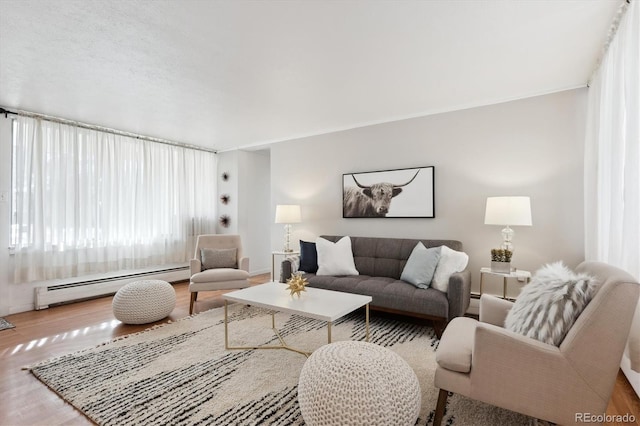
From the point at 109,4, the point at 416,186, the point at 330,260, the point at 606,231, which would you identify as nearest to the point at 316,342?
the point at 330,260

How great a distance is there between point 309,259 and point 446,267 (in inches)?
64.9

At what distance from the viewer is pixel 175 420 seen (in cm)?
180

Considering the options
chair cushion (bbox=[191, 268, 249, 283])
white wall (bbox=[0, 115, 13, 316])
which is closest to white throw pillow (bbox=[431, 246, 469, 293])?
chair cushion (bbox=[191, 268, 249, 283])

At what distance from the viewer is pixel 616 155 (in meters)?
2.19

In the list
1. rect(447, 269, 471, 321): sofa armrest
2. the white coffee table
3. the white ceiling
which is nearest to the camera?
the white ceiling

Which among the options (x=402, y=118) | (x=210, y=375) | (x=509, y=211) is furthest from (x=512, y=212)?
(x=210, y=375)

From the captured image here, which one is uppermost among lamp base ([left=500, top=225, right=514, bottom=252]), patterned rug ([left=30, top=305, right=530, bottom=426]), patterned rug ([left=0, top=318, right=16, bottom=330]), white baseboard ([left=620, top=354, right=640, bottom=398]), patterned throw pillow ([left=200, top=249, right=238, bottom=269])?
lamp base ([left=500, top=225, right=514, bottom=252])

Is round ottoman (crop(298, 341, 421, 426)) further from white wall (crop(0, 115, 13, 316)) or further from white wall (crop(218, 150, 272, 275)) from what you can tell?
white wall (crop(218, 150, 272, 275))

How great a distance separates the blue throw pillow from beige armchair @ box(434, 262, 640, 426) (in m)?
2.44

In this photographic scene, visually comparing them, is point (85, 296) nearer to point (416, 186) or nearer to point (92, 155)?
point (92, 155)

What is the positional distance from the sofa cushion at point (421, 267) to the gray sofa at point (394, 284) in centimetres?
8

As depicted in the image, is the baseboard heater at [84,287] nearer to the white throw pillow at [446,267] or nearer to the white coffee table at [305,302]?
the white coffee table at [305,302]

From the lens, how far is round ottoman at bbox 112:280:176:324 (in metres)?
3.32

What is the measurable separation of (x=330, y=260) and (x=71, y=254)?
350 centimetres
